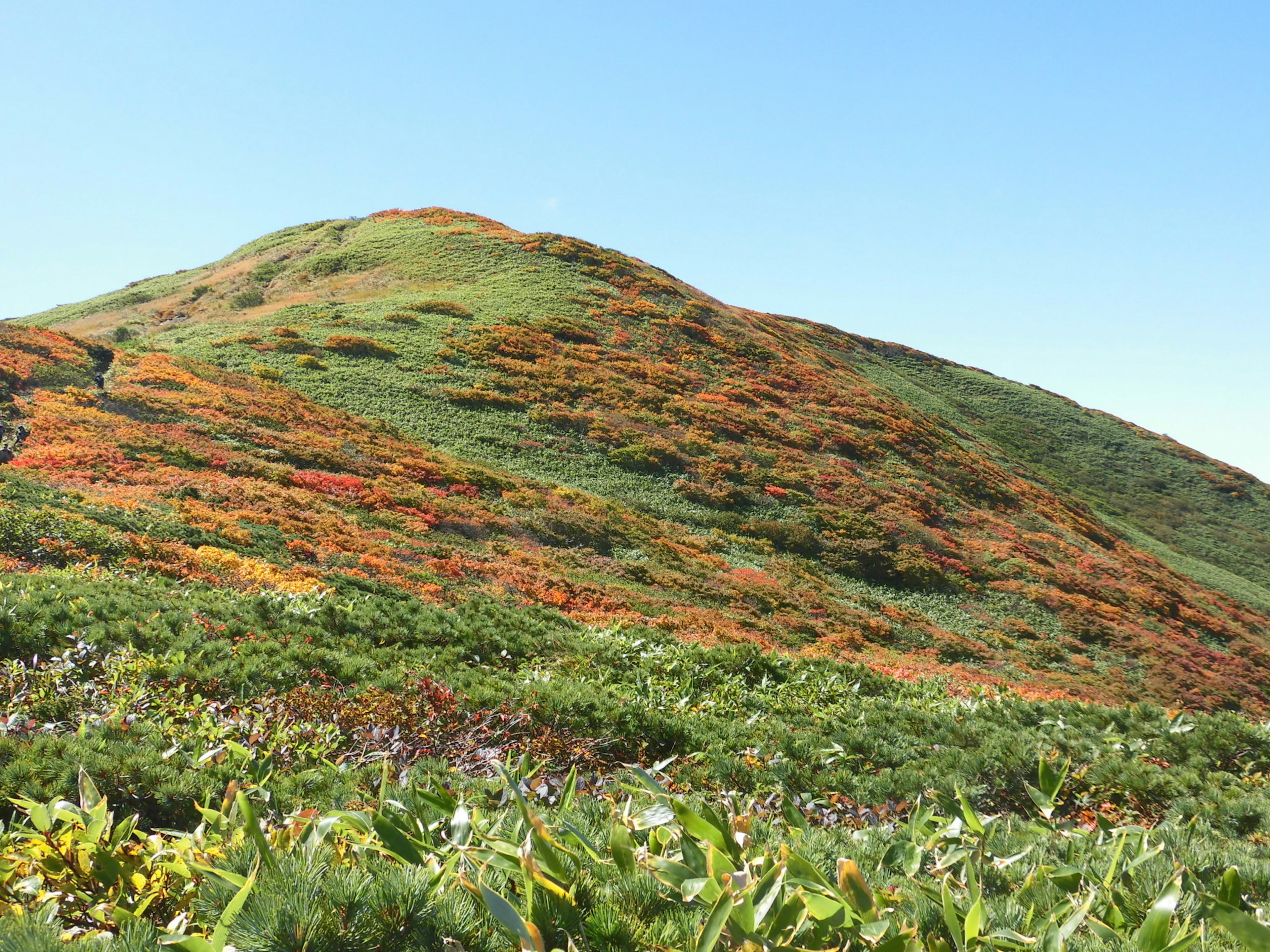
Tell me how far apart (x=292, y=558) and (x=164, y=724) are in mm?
9854

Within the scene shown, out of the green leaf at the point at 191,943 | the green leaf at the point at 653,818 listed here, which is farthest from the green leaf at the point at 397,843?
the green leaf at the point at 653,818

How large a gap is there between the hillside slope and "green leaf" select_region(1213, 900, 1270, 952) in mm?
13219

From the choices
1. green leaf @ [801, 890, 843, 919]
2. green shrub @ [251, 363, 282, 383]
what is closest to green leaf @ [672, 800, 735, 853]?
green leaf @ [801, 890, 843, 919]

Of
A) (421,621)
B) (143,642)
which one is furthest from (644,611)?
(143,642)

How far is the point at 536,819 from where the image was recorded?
245 centimetres

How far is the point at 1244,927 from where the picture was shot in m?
1.95

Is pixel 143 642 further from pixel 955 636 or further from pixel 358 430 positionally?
pixel 955 636

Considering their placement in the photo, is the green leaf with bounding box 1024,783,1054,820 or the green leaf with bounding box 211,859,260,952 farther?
the green leaf with bounding box 1024,783,1054,820

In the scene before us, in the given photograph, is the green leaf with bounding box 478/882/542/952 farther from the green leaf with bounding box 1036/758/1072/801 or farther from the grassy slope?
the grassy slope

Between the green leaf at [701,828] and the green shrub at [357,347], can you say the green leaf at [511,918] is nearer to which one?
the green leaf at [701,828]

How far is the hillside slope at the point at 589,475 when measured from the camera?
737 inches

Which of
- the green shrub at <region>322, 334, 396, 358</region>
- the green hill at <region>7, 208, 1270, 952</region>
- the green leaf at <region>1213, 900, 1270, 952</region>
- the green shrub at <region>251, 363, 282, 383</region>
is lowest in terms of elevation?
the green hill at <region>7, 208, 1270, 952</region>

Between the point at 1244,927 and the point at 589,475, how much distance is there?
29.2 meters

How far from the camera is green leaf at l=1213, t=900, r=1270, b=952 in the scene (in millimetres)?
1943
